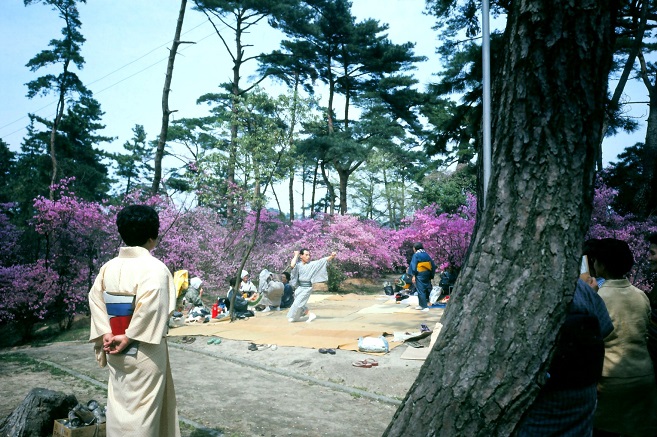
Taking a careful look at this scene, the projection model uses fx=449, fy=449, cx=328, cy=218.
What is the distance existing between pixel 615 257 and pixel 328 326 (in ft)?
22.5

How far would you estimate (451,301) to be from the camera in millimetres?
1692

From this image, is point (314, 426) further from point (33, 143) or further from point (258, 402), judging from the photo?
point (33, 143)

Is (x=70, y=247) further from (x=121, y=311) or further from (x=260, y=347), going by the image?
(x=121, y=311)

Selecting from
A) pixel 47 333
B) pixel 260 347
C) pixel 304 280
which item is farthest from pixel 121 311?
pixel 47 333

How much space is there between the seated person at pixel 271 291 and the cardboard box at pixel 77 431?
28.3 ft

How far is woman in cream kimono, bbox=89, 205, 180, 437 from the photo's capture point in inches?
101

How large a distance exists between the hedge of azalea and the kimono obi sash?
923 centimetres

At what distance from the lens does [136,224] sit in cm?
276

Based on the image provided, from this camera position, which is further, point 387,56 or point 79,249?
point 387,56

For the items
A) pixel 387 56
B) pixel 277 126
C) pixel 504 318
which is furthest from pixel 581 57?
pixel 387 56

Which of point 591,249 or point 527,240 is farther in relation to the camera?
point 591,249

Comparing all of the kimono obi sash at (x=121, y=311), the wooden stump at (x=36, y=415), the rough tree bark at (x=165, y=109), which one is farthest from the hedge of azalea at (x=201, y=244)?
the kimono obi sash at (x=121, y=311)

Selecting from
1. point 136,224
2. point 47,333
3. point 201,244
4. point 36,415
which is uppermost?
point 136,224

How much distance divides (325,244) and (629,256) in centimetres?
1661
